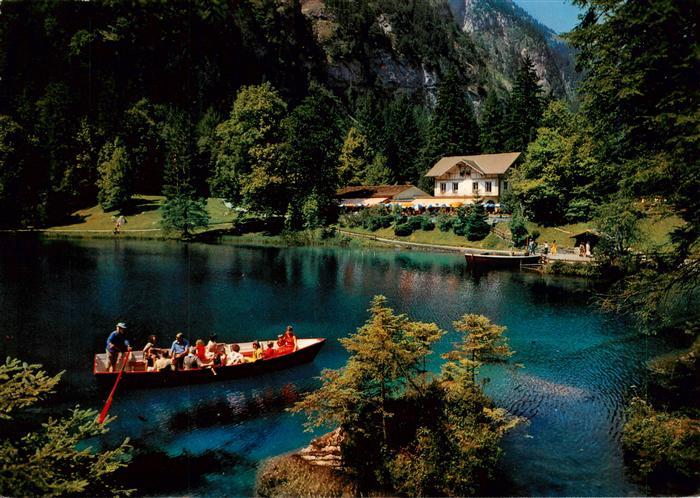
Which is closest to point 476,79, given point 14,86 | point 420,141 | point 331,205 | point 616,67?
point 420,141

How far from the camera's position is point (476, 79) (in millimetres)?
193000

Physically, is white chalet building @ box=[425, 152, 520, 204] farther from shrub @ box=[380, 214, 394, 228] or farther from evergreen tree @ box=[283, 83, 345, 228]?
evergreen tree @ box=[283, 83, 345, 228]

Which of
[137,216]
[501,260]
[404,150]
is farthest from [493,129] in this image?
[137,216]

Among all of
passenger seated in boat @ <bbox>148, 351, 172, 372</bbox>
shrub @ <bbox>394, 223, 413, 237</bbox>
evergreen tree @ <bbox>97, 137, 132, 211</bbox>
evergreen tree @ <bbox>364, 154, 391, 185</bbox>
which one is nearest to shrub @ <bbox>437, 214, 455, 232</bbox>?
shrub @ <bbox>394, 223, 413, 237</bbox>

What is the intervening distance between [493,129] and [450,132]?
24.5 ft

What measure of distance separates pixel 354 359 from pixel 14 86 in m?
55.7

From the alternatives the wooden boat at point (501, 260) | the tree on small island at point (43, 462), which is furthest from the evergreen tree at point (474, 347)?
the wooden boat at point (501, 260)

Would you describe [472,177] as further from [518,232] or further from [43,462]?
[43,462]

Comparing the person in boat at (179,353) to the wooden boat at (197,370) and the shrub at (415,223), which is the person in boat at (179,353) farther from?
the shrub at (415,223)

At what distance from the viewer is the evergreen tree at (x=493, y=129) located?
85.8m

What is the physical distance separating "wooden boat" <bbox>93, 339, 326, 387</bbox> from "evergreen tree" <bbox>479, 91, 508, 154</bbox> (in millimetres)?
70953

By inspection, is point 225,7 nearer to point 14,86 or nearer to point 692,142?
point 692,142

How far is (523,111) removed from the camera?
8319 cm

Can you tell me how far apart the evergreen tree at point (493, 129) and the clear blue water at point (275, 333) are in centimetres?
4326
